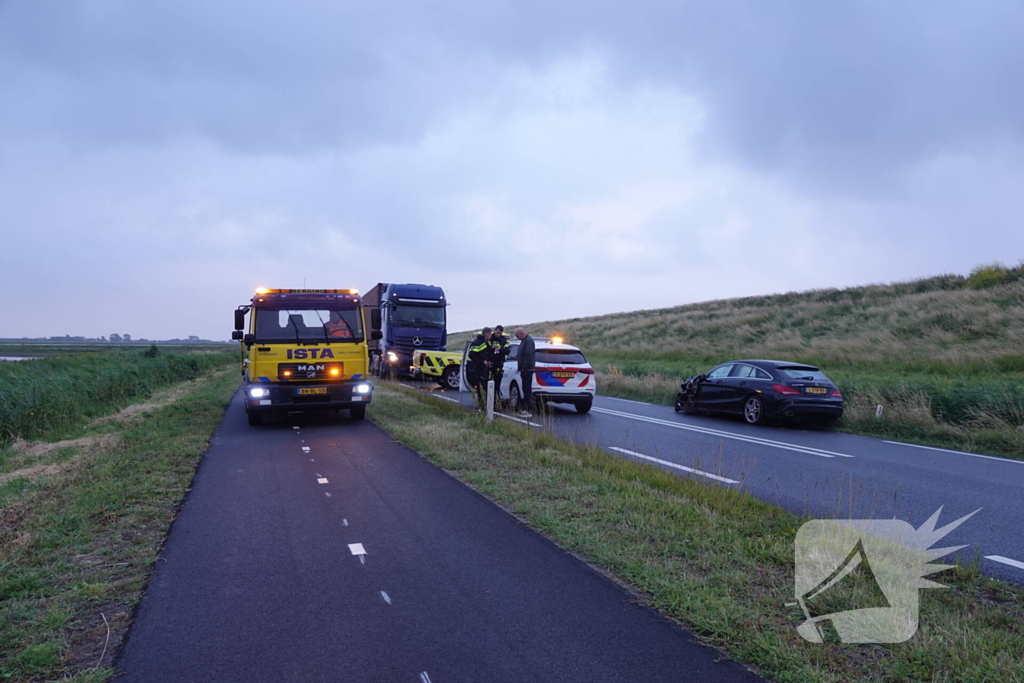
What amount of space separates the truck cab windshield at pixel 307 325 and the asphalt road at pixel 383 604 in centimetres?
638

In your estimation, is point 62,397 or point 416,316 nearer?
point 62,397

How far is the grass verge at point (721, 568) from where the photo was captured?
3.75m

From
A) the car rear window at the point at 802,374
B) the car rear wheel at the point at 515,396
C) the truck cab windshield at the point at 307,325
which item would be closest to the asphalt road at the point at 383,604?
the truck cab windshield at the point at 307,325

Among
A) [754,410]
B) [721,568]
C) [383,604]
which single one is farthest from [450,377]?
[383,604]

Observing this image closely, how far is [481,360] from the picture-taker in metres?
16.0

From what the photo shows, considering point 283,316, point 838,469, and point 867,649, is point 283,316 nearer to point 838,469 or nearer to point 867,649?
point 838,469

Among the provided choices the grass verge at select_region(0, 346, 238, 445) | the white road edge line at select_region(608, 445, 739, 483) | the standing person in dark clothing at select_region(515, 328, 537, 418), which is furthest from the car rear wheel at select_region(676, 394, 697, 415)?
the grass verge at select_region(0, 346, 238, 445)

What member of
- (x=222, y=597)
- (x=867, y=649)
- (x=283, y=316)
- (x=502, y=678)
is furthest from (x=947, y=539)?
(x=283, y=316)

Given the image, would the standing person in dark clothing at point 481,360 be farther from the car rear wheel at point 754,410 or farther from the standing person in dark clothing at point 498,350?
the car rear wheel at point 754,410

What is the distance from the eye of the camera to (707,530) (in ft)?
20.1

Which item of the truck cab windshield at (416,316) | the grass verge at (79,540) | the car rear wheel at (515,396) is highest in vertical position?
the truck cab windshield at (416,316)

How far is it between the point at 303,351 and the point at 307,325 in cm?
57

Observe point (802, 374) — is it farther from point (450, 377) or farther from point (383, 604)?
point (383, 604)

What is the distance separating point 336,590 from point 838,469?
7651 millimetres
